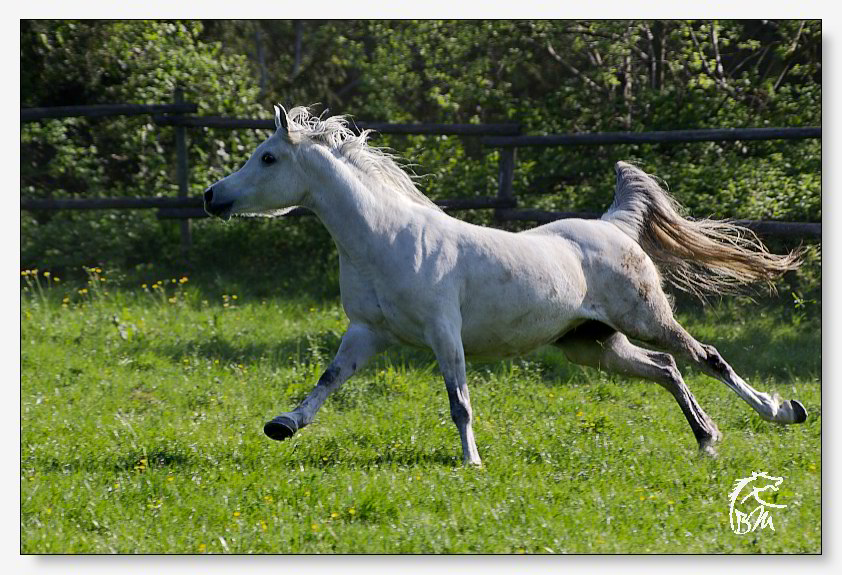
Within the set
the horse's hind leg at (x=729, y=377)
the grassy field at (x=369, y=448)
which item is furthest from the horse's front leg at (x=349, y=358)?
the horse's hind leg at (x=729, y=377)

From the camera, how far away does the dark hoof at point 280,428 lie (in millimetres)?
5824

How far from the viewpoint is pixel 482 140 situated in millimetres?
11016

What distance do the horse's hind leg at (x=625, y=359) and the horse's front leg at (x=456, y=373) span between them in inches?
43.2

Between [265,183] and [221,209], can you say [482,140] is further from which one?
[221,209]

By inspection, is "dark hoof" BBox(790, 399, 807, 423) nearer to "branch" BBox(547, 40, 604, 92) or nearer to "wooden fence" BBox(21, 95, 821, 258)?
"wooden fence" BBox(21, 95, 821, 258)

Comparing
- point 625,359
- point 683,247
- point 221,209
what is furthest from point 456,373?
point 683,247

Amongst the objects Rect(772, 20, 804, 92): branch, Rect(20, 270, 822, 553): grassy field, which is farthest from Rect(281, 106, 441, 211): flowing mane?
Rect(772, 20, 804, 92): branch

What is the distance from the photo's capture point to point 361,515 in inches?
202

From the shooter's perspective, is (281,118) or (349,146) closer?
(281,118)

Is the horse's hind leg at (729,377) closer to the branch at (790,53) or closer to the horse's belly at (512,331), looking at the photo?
the horse's belly at (512,331)

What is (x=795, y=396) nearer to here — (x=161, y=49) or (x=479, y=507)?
(x=479, y=507)

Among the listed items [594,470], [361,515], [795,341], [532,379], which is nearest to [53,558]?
[361,515]
